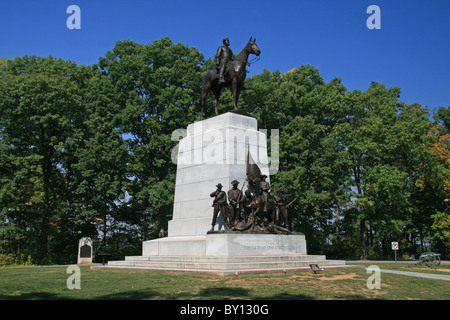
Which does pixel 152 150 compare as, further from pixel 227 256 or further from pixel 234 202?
pixel 227 256

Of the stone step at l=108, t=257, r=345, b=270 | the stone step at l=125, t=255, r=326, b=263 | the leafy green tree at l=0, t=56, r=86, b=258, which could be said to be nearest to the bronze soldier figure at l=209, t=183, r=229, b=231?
the stone step at l=125, t=255, r=326, b=263

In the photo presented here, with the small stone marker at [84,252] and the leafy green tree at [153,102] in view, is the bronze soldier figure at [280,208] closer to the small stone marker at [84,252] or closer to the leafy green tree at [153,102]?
the leafy green tree at [153,102]

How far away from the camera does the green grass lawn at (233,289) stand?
29.2ft

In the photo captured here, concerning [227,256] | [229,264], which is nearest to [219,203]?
[227,256]

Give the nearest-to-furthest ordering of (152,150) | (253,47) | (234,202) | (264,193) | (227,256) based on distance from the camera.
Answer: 1. (227,256)
2. (234,202)
3. (264,193)
4. (253,47)
5. (152,150)

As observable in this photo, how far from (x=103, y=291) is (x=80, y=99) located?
2672cm

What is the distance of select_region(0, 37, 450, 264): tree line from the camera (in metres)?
29.7

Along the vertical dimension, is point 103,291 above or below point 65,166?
below

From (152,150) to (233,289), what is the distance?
2342cm

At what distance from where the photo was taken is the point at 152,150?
105ft

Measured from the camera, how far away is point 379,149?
36.1 metres

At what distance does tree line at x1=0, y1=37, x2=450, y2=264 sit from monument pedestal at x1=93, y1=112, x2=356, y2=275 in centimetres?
1096
